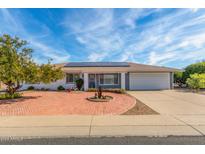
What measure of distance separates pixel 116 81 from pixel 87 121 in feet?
57.4

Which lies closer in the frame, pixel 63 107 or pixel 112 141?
pixel 112 141

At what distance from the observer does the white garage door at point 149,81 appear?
78.3ft

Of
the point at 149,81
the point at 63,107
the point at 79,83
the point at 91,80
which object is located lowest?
the point at 63,107


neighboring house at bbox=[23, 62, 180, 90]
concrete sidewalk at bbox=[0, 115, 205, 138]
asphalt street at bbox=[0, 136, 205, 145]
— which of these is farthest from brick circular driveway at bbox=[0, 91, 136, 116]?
neighboring house at bbox=[23, 62, 180, 90]

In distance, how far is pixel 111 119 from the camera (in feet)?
23.9

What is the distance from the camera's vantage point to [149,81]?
2405 cm

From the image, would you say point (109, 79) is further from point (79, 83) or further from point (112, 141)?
point (112, 141)

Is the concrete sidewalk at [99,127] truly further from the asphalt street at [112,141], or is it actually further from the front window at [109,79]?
the front window at [109,79]

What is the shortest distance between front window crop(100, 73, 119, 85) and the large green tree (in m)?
10.7

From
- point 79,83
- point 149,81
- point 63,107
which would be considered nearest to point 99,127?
point 63,107

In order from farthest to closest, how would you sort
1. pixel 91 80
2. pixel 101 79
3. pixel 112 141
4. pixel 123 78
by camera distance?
1. pixel 101 79
2. pixel 91 80
3. pixel 123 78
4. pixel 112 141

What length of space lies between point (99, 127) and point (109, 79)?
18.2m

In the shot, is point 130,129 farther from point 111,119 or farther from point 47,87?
point 47,87
